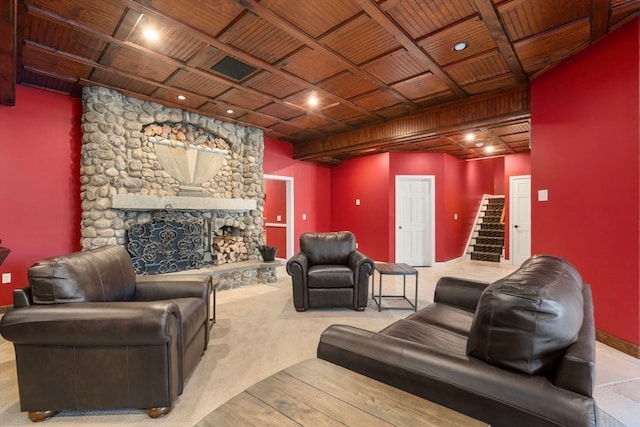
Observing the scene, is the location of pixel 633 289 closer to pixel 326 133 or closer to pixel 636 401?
pixel 636 401

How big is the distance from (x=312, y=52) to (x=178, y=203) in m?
2.79

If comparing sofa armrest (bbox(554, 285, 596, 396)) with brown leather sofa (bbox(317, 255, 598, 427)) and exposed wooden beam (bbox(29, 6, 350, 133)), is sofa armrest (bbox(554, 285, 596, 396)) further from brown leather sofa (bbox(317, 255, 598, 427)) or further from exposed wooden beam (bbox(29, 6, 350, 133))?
exposed wooden beam (bbox(29, 6, 350, 133))

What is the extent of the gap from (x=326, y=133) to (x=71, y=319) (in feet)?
16.1

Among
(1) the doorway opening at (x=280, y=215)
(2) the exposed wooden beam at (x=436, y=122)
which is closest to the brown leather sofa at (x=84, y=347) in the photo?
(2) the exposed wooden beam at (x=436, y=122)

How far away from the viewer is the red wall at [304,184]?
629 cm

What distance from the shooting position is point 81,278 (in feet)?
6.07

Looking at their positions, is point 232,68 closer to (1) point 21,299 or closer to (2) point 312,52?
(2) point 312,52

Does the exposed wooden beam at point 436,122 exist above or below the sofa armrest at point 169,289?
above

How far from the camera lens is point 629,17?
238cm

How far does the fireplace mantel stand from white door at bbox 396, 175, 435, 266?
3.15 m

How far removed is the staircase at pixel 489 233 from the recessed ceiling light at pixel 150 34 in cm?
747

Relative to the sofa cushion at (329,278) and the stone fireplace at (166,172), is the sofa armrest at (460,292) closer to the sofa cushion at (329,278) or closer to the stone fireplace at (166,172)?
the sofa cushion at (329,278)

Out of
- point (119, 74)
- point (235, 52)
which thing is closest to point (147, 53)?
point (119, 74)

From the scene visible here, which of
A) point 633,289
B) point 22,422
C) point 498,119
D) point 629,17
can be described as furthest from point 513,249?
point 22,422
